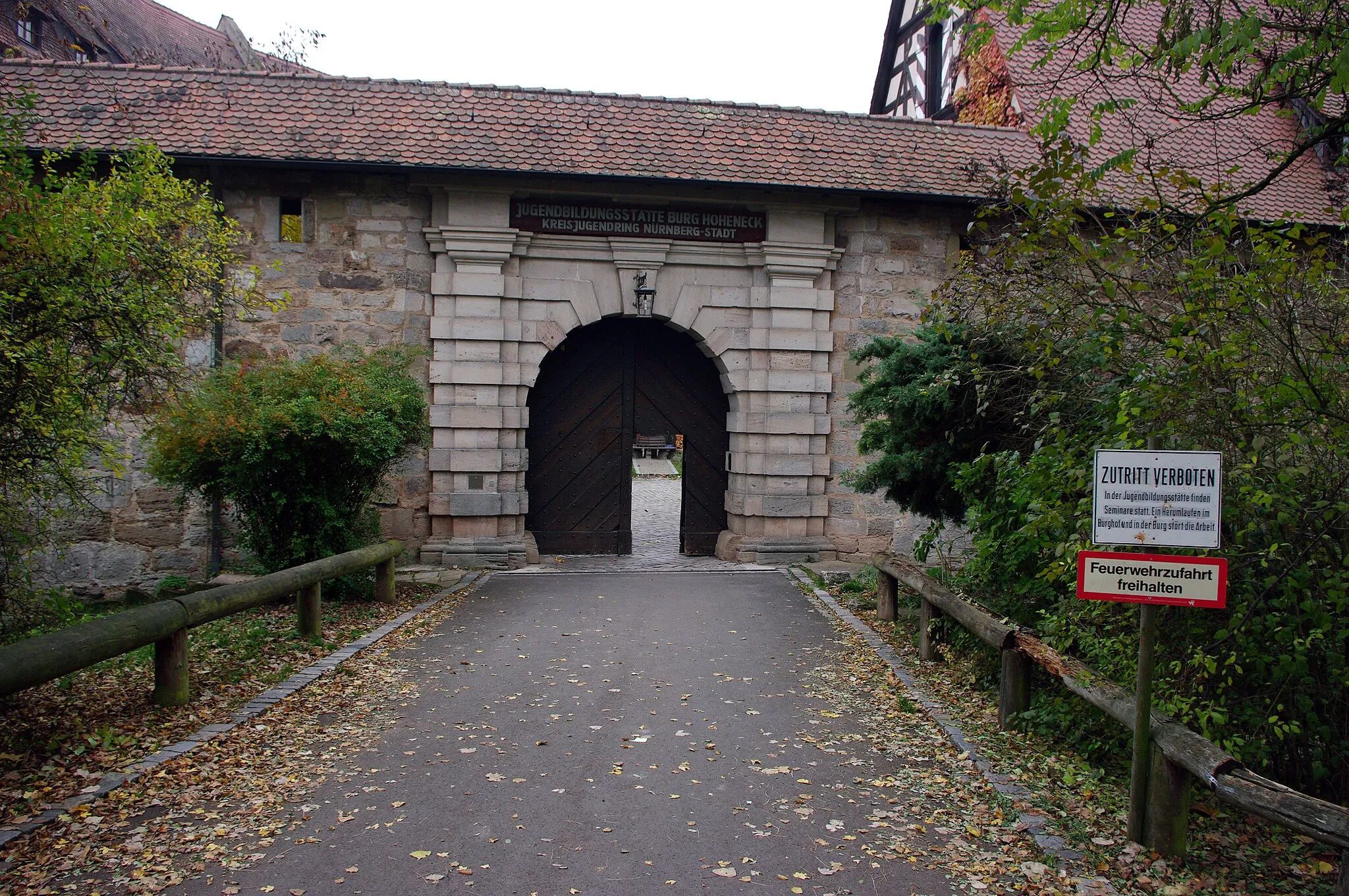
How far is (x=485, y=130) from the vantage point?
11.2 metres

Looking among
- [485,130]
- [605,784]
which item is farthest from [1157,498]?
[485,130]

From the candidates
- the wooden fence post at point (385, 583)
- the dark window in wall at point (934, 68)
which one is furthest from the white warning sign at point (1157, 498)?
the dark window in wall at point (934, 68)

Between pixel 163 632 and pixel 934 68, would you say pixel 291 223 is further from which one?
pixel 934 68

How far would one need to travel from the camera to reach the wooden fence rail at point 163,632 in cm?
416

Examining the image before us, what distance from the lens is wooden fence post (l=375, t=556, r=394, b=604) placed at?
346 inches

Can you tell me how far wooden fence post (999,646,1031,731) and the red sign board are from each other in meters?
1.59

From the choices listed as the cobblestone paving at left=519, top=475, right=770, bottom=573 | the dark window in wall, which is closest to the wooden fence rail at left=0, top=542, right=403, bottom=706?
the cobblestone paving at left=519, top=475, right=770, bottom=573

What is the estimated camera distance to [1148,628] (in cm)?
365

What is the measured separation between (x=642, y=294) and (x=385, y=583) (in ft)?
14.8

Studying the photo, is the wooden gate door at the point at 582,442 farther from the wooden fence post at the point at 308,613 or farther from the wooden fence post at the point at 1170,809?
the wooden fence post at the point at 1170,809

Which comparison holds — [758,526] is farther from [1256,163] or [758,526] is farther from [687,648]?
[1256,163]

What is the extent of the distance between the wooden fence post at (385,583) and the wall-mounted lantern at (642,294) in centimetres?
425

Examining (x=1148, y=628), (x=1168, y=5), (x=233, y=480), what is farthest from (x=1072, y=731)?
(x=233, y=480)

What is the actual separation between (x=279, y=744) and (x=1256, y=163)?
1327cm
